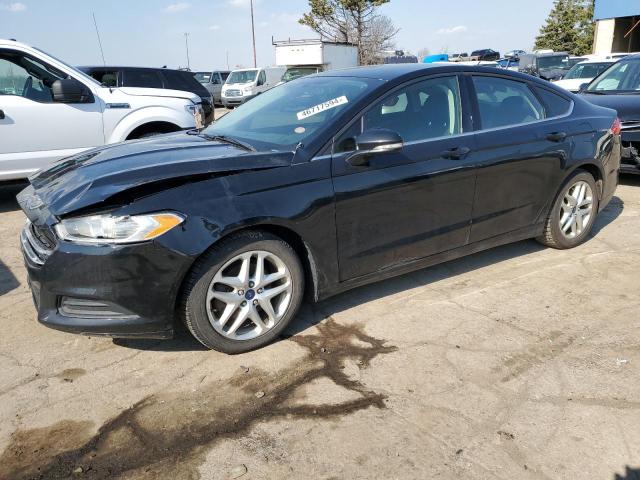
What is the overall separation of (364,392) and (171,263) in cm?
120

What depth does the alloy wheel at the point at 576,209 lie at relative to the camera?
182 inches

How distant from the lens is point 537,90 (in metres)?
4.39

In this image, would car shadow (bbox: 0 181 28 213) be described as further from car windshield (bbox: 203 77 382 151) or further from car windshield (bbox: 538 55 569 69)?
car windshield (bbox: 538 55 569 69)

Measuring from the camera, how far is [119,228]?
8.77 ft

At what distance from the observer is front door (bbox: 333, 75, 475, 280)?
3.28 m

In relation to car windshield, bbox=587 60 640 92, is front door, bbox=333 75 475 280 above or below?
below

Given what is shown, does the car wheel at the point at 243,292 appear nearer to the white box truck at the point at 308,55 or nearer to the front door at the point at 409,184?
the front door at the point at 409,184

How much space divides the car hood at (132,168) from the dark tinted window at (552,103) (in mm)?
2479

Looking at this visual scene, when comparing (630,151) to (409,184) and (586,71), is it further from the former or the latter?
(586,71)

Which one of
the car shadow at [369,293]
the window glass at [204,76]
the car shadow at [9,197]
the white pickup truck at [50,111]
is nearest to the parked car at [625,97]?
the car shadow at [369,293]

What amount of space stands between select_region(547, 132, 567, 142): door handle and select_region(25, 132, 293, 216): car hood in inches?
92.3

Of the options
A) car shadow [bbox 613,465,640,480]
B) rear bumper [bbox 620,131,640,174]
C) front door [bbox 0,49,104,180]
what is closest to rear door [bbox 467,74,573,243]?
car shadow [bbox 613,465,640,480]

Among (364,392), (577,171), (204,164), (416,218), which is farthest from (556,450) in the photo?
(577,171)

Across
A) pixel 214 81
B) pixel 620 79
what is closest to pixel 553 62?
pixel 620 79
